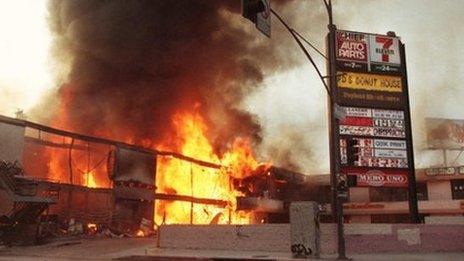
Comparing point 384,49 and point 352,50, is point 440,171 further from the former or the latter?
point 352,50

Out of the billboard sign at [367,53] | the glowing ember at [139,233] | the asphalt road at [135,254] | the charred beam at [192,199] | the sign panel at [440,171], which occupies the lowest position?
the asphalt road at [135,254]

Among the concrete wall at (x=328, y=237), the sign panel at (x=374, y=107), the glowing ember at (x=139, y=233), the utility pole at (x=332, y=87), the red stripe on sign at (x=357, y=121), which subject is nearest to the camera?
the utility pole at (x=332, y=87)

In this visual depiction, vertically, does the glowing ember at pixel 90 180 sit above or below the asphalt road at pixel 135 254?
above

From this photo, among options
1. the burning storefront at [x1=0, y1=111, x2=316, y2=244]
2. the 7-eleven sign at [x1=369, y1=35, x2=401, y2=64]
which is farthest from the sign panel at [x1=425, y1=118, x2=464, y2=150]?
the 7-eleven sign at [x1=369, y1=35, x2=401, y2=64]

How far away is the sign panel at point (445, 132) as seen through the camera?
51.5m

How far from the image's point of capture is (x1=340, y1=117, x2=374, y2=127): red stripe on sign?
2314 cm

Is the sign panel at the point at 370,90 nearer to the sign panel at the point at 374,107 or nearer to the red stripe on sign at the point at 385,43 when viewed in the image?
the sign panel at the point at 374,107

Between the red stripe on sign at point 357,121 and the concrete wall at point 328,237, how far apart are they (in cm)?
559

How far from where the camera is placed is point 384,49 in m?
24.5

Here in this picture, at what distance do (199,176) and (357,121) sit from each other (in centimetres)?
1873

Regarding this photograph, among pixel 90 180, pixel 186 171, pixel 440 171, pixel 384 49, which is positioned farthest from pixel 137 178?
pixel 440 171

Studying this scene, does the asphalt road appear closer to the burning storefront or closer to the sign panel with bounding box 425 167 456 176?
the burning storefront

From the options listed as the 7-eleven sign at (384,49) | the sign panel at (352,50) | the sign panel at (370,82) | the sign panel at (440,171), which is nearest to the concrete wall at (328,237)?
the sign panel at (370,82)

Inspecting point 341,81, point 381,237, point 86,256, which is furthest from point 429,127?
point 86,256
